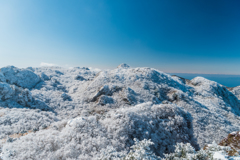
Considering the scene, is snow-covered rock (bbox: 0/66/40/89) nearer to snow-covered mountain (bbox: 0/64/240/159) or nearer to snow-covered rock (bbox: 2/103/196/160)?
snow-covered mountain (bbox: 0/64/240/159)

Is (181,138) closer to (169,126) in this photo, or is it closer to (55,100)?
(169,126)

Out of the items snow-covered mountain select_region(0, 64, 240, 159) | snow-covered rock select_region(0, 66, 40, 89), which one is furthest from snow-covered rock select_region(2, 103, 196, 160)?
snow-covered rock select_region(0, 66, 40, 89)

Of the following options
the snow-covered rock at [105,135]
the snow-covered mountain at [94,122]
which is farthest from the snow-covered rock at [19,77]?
the snow-covered rock at [105,135]

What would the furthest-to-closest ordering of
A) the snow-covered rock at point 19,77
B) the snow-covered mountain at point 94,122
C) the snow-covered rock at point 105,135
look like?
the snow-covered rock at point 19,77 → the snow-covered mountain at point 94,122 → the snow-covered rock at point 105,135

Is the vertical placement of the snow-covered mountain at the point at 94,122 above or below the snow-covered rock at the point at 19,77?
below

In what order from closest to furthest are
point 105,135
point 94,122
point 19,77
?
1. point 105,135
2. point 94,122
3. point 19,77

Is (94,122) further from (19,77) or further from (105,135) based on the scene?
(19,77)

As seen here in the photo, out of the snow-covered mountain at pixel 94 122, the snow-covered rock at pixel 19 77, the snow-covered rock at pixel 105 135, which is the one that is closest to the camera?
the snow-covered rock at pixel 105 135

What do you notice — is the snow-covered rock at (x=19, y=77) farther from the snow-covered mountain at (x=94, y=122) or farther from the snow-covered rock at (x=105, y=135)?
the snow-covered rock at (x=105, y=135)

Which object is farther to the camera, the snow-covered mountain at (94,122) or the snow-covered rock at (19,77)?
the snow-covered rock at (19,77)

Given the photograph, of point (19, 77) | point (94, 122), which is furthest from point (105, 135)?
point (19, 77)

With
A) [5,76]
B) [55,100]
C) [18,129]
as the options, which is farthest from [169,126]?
[5,76]
